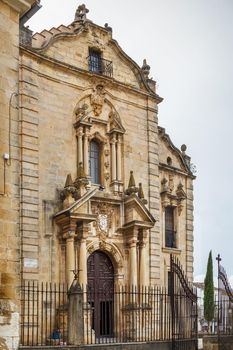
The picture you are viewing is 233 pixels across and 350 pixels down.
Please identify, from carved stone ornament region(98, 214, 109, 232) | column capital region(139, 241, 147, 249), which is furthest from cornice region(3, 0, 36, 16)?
column capital region(139, 241, 147, 249)

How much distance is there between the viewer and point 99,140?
77.0ft

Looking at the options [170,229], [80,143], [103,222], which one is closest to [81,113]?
[80,143]

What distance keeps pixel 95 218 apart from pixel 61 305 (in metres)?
3.17

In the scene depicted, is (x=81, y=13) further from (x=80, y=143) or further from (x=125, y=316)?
(x=125, y=316)

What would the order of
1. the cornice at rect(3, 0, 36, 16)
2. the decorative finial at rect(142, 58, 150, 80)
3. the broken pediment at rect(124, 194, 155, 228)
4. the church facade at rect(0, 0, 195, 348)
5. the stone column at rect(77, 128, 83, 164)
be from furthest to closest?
the decorative finial at rect(142, 58, 150, 80) < the broken pediment at rect(124, 194, 155, 228) < the stone column at rect(77, 128, 83, 164) < the church facade at rect(0, 0, 195, 348) < the cornice at rect(3, 0, 36, 16)

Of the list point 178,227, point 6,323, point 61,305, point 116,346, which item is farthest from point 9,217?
point 178,227

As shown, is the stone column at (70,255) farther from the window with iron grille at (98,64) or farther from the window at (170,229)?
the window with iron grille at (98,64)

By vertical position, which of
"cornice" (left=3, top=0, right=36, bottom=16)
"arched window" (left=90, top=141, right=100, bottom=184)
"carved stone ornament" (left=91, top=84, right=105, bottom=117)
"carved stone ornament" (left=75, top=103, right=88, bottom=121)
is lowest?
"arched window" (left=90, top=141, right=100, bottom=184)

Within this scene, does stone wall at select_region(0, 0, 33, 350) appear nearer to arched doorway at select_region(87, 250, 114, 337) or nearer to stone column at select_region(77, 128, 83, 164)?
stone column at select_region(77, 128, 83, 164)

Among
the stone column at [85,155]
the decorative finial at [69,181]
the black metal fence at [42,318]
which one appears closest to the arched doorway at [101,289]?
the black metal fence at [42,318]

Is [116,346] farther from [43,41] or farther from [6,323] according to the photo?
[43,41]

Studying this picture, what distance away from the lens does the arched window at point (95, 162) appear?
2323 cm

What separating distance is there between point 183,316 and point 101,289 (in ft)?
10.8

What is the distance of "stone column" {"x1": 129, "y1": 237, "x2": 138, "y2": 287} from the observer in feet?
74.4
